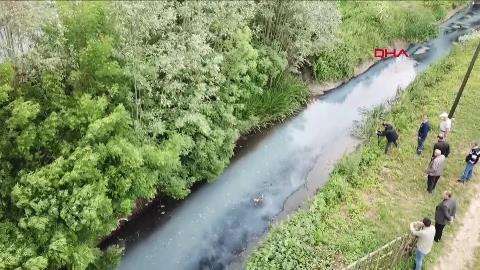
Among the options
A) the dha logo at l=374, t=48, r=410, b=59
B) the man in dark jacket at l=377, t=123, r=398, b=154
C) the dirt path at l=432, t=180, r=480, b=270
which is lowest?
the dirt path at l=432, t=180, r=480, b=270

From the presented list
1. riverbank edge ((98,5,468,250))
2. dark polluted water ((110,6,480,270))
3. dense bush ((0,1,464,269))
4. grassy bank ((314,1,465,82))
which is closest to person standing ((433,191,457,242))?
dense bush ((0,1,464,269))

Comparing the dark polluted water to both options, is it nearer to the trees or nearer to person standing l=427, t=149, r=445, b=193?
the trees

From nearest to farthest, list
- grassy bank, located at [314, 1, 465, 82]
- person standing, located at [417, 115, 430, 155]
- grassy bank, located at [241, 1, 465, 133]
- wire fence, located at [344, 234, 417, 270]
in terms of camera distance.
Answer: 1. wire fence, located at [344, 234, 417, 270]
2. person standing, located at [417, 115, 430, 155]
3. grassy bank, located at [241, 1, 465, 133]
4. grassy bank, located at [314, 1, 465, 82]

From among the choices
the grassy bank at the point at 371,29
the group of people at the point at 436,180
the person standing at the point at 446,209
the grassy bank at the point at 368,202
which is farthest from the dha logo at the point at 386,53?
the person standing at the point at 446,209

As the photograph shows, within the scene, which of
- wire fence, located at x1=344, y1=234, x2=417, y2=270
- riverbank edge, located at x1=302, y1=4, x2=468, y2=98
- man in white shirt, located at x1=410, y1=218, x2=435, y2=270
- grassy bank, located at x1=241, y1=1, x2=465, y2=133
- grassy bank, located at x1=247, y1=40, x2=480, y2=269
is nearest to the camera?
man in white shirt, located at x1=410, y1=218, x2=435, y2=270

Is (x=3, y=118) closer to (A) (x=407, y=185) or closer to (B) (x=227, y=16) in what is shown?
(B) (x=227, y=16)

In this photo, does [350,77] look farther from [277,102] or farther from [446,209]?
[446,209]

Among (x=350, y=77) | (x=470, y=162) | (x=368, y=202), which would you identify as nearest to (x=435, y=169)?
(x=470, y=162)
